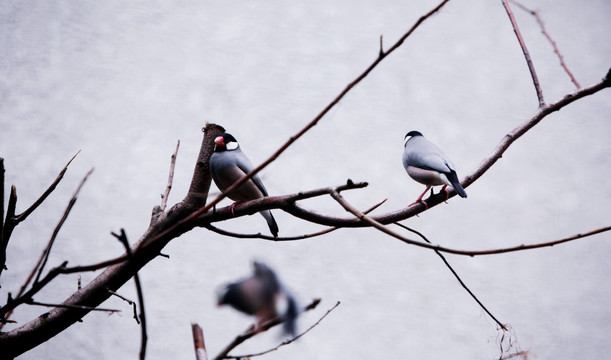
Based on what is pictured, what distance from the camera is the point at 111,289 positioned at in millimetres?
705

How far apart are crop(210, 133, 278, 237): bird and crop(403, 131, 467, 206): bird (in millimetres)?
312

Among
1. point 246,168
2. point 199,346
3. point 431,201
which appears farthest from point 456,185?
point 199,346

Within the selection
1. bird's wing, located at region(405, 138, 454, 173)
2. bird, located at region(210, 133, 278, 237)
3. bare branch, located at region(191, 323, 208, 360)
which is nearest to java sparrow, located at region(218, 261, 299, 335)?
Answer: bare branch, located at region(191, 323, 208, 360)

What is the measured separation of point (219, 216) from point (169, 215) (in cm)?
9

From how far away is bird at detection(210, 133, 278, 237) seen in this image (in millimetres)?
1062

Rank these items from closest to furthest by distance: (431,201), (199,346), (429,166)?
1. (199,346)
2. (431,201)
3. (429,166)

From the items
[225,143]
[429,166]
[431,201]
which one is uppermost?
[225,143]

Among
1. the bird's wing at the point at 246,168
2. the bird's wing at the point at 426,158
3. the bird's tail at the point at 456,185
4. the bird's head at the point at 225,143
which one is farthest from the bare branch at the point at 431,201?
the bird's head at the point at 225,143

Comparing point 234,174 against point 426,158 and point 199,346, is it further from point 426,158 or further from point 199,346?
point 199,346

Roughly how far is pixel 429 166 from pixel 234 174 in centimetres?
41

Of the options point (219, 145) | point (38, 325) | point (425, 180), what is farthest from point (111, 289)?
point (425, 180)

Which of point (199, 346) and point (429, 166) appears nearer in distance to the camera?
point (199, 346)

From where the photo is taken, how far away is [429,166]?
1083 millimetres

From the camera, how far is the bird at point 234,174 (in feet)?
3.49
